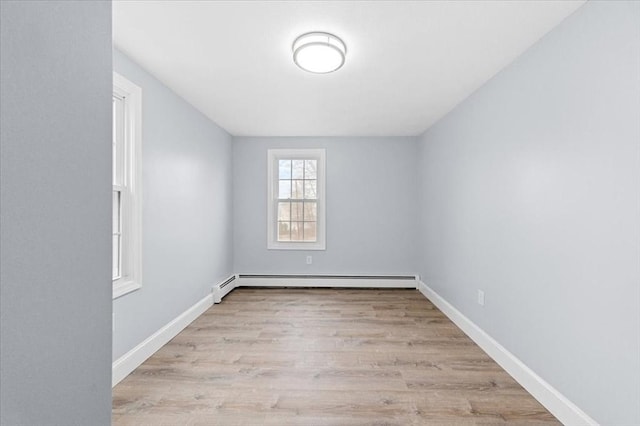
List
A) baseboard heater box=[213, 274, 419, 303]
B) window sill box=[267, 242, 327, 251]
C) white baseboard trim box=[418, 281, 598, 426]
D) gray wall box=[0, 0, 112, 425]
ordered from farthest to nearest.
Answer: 1. window sill box=[267, 242, 327, 251]
2. baseboard heater box=[213, 274, 419, 303]
3. white baseboard trim box=[418, 281, 598, 426]
4. gray wall box=[0, 0, 112, 425]

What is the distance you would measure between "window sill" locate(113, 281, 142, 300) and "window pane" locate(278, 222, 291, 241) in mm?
2784

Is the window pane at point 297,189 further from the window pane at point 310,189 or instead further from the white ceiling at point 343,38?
the white ceiling at point 343,38

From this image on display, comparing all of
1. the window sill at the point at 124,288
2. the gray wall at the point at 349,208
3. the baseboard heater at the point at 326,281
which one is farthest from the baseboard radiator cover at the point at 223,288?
the window sill at the point at 124,288

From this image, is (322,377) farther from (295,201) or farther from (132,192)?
(295,201)

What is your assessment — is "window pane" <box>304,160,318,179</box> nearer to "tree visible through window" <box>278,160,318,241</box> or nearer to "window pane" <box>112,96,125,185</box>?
"tree visible through window" <box>278,160,318,241</box>

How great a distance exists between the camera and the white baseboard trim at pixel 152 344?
7.65ft

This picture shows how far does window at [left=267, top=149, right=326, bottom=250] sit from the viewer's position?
5.21 metres

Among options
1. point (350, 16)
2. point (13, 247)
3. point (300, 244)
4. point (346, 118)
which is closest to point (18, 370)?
point (13, 247)

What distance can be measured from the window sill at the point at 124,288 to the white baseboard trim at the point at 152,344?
466mm

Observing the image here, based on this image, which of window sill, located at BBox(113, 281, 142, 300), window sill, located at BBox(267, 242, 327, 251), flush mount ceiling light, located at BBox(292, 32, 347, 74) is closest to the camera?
flush mount ceiling light, located at BBox(292, 32, 347, 74)

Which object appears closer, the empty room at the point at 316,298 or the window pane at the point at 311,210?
the empty room at the point at 316,298

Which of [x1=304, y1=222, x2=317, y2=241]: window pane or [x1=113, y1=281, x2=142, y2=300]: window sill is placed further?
[x1=304, y1=222, x2=317, y2=241]: window pane

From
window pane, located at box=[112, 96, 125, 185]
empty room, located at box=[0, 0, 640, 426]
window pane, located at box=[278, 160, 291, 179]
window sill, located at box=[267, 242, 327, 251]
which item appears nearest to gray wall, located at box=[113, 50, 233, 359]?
empty room, located at box=[0, 0, 640, 426]

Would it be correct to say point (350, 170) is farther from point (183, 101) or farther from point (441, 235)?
point (183, 101)
